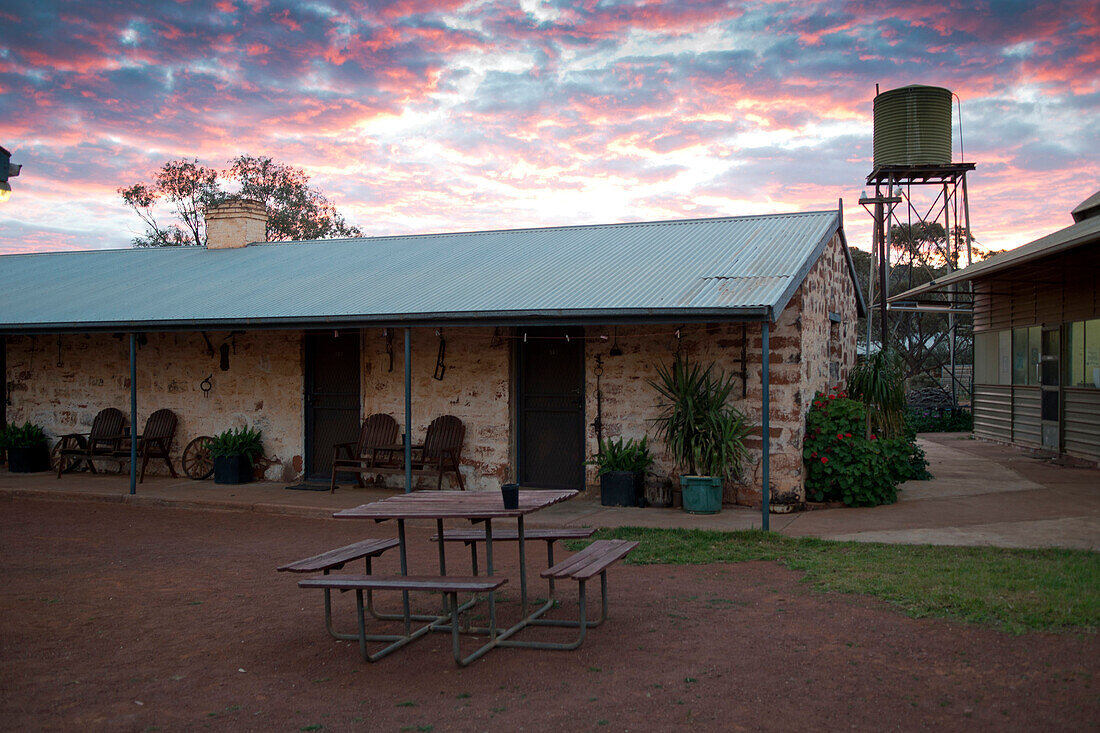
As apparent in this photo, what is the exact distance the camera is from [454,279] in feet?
33.4

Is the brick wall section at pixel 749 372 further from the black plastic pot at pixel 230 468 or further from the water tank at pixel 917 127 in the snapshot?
the water tank at pixel 917 127

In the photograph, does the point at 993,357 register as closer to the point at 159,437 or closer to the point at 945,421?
the point at 945,421

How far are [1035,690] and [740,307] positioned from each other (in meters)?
4.07

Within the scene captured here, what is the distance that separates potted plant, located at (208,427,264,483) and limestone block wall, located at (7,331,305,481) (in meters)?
0.17

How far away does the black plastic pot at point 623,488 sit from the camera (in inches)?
352

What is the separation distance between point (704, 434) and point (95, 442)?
7.92 meters

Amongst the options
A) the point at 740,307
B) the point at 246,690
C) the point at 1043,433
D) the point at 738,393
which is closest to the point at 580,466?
the point at 738,393

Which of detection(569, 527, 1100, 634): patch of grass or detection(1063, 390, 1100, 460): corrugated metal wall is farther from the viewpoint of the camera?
detection(1063, 390, 1100, 460): corrugated metal wall

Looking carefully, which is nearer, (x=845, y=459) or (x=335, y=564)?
(x=335, y=564)

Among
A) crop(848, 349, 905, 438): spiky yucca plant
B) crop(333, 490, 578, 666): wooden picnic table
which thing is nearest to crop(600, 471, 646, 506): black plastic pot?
crop(848, 349, 905, 438): spiky yucca plant

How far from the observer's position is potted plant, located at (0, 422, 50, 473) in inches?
473

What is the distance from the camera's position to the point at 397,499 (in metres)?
5.35

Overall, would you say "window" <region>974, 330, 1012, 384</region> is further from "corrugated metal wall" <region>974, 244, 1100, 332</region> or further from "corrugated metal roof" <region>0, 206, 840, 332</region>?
"corrugated metal roof" <region>0, 206, 840, 332</region>

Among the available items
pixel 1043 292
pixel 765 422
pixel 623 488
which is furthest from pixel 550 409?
pixel 1043 292
